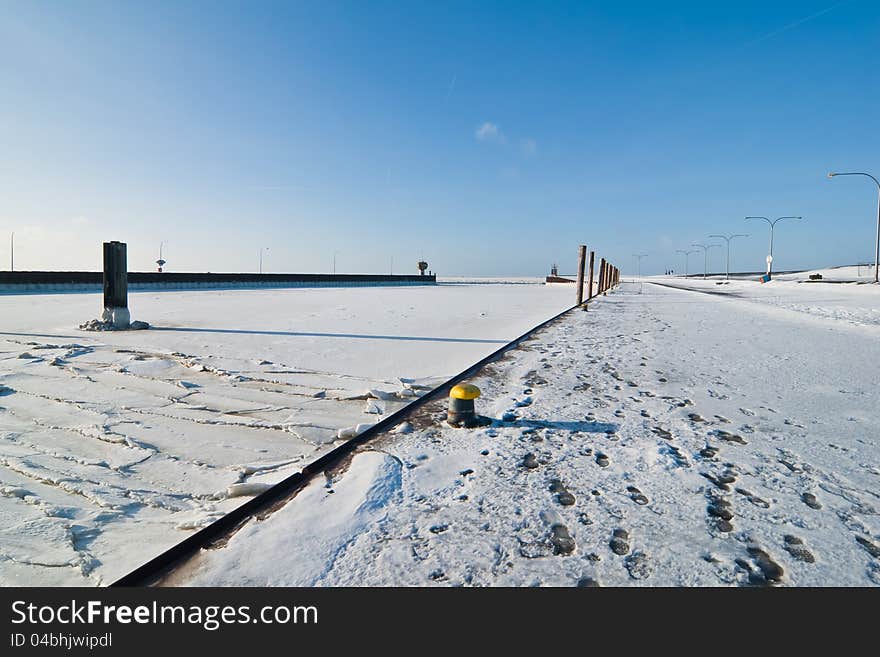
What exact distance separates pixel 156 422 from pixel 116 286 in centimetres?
692

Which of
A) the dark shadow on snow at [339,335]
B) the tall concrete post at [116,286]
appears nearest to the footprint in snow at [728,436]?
the dark shadow on snow at [339,335]

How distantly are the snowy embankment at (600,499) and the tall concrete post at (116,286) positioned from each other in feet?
25.7

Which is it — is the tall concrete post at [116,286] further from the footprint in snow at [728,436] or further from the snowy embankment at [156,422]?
the footprint in snow at [728,436]

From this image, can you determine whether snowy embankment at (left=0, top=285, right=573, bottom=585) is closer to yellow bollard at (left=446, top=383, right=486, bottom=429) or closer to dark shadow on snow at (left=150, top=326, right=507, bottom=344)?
dark shadow on snow at (left=150, top=326, right=507, bottom=344)

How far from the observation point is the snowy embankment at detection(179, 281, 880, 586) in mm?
1761

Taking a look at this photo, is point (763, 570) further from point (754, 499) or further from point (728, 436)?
point (728, 436)

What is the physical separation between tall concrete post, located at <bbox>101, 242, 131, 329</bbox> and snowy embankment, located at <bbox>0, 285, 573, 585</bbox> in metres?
0.66

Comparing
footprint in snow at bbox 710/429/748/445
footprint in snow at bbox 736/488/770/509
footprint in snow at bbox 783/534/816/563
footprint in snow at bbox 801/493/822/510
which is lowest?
footprint in snow at bbox 783/534/816/563

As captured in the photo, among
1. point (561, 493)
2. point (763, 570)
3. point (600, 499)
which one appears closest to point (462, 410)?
point (561, 493)

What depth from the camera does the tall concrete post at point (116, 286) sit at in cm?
859

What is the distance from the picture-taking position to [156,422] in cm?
358

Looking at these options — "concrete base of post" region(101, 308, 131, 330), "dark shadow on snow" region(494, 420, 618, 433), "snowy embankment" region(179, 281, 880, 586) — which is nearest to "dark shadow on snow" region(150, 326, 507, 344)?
"concrete base of post" region(101, 308, 131, 330)
